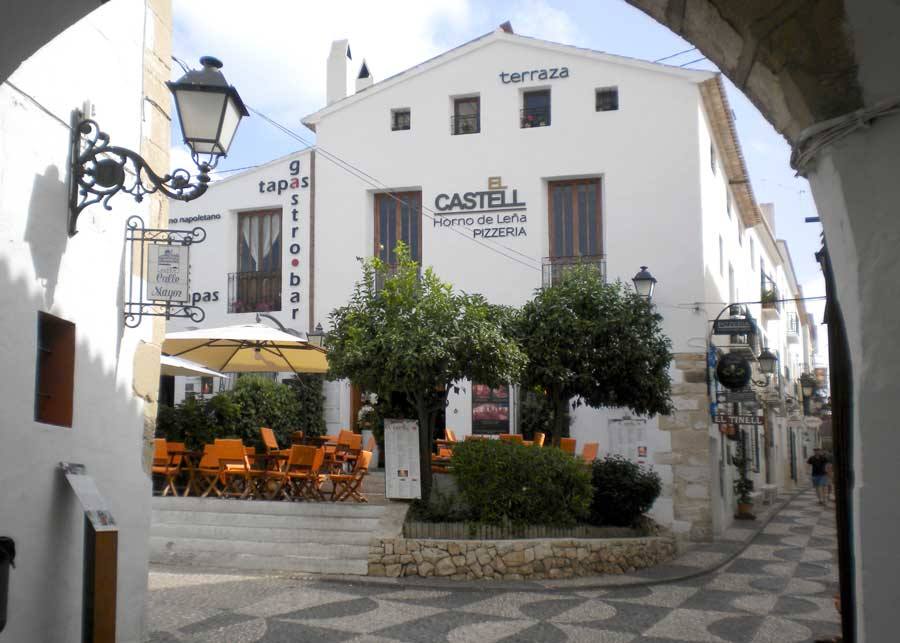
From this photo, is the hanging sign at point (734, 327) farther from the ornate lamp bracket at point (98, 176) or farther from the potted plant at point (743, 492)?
the ornate lamp bracket at point (98, 176)

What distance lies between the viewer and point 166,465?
12852 millimetres

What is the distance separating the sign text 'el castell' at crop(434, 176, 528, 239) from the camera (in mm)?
18094

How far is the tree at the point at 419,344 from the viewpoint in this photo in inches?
447

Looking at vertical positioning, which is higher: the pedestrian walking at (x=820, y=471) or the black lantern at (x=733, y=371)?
the black lantern at (x=733, y=371)

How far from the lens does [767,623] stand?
9.00m

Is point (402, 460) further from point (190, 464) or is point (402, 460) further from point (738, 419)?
point (738, 419)

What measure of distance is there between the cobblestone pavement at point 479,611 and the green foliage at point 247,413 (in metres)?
4.00

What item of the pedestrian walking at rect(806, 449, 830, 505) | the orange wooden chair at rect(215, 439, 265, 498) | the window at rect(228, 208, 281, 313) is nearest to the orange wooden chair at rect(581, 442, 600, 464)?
the orange wooden chair at rect(215, 439, 265, 498)

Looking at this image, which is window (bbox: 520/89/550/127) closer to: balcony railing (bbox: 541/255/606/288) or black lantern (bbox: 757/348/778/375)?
balcony railing (bbox: 541/255/606/288)

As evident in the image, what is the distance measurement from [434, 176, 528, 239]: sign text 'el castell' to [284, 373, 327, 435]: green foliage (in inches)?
149

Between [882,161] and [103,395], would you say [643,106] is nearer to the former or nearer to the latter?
[103,395]

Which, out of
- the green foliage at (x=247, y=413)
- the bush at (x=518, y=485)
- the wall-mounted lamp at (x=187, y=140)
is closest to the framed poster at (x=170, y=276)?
the wall-mounted lamp at (x=187, y=140)

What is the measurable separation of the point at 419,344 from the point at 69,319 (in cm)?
586

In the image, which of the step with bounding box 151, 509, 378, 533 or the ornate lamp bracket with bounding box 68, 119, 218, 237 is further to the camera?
the step with bounding box 151, 509, 378, 533
